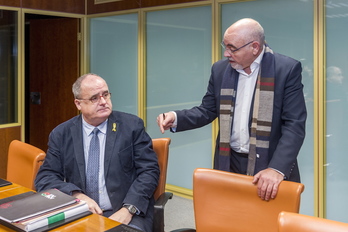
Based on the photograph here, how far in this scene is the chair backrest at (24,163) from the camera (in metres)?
2.41

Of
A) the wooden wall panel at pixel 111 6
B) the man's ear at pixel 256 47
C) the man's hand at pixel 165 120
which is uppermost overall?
the wooden wall panel at pixel 111 6

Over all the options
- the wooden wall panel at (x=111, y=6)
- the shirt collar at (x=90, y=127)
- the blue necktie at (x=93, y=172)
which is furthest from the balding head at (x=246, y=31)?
the wooden wall panel at (x=111, y=6)

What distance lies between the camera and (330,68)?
3.57m

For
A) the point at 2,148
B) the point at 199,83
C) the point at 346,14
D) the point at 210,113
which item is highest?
the point at 346,14

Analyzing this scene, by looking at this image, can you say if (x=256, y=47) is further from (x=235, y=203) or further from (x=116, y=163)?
(x=116, y=163)

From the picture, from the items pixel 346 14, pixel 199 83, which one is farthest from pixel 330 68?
pixel 199 83

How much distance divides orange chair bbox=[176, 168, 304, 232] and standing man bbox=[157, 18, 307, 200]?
232 mm

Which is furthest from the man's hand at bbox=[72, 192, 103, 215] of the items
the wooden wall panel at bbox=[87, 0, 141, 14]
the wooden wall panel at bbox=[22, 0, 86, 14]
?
the wooden wall panel at bbox=[22, 0, 86, 14]

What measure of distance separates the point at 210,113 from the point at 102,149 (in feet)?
2.31

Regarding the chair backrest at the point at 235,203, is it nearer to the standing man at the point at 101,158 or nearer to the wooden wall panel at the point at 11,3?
the standing man at the point at 101,158

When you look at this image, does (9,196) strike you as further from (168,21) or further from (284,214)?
(168,21)

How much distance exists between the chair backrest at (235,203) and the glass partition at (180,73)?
8.58 feet

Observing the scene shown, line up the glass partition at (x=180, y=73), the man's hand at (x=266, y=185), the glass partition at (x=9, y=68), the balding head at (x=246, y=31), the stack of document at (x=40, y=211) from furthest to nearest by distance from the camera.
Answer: the glass partition at (x=9, y=68)
the glass partition at (x=180, y=73)
the balding head at (x=246, y=31)
the man's hand at (x=266, y=185)
the stack of document at (x=40, y=211)

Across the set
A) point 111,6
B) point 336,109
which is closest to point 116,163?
point 336,109
